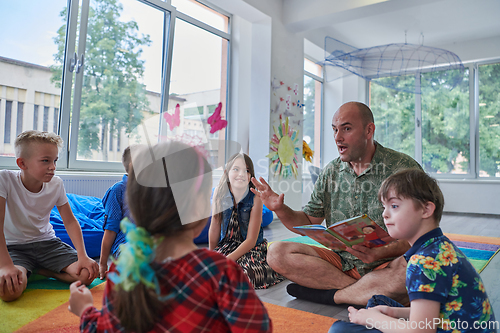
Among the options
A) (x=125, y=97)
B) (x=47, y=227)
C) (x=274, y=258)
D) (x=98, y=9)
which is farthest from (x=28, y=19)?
(x=274, y=258)

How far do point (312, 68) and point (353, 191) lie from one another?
514 cm

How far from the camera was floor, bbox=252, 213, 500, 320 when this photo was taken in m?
1.65

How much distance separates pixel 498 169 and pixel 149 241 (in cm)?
654

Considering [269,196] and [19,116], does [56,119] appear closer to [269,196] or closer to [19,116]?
[19,116]

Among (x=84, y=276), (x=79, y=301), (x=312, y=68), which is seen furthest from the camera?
(x=312, y=68)

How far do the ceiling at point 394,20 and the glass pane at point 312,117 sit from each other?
3.20 ft

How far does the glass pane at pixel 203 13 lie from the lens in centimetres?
419

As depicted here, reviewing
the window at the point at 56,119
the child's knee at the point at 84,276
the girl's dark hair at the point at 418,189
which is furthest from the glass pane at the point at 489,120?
the child's knee at the point at 84,276

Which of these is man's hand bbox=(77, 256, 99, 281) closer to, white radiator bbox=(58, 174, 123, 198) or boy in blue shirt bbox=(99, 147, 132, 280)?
boy in blue shirt bbox=(99, 147, 132, 280)

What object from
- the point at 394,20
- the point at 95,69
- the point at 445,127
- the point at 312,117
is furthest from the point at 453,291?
the point at 445,127

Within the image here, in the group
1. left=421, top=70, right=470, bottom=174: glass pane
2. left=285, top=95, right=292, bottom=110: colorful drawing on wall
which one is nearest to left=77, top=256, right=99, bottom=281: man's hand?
left=285, top=95, right=292, bottom=110: colorful drawing on wall

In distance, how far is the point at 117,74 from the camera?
350 centimetres

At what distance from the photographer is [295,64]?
15.7 ft

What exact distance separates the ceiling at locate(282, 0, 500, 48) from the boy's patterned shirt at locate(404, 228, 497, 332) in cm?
369
